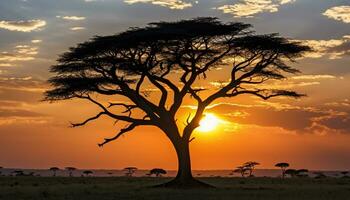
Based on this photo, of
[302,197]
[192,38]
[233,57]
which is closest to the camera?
[302,197]

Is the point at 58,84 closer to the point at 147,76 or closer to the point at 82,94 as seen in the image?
the point at 82,94

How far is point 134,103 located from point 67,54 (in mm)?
5786

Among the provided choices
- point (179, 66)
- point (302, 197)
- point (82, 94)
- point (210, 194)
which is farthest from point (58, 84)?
point (302, 197)

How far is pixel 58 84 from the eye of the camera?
152 ft

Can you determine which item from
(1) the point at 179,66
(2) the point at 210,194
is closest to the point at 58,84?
(1) the point at 179,66

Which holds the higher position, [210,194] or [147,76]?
[147,76]

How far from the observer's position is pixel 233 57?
46.4 m

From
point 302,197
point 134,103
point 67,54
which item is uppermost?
point 67,54

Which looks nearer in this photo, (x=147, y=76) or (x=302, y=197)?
(x=302, y=197)

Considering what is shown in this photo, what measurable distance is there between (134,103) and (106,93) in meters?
2.09

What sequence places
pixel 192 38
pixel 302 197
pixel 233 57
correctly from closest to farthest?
1. pixel 302 197
2. pixel 192 38
3. pixel 233 57

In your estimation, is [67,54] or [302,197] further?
[67,54]

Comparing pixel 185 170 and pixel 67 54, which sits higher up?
pixel 67 54

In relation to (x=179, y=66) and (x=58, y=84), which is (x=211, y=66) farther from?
(x=58, y=84)
